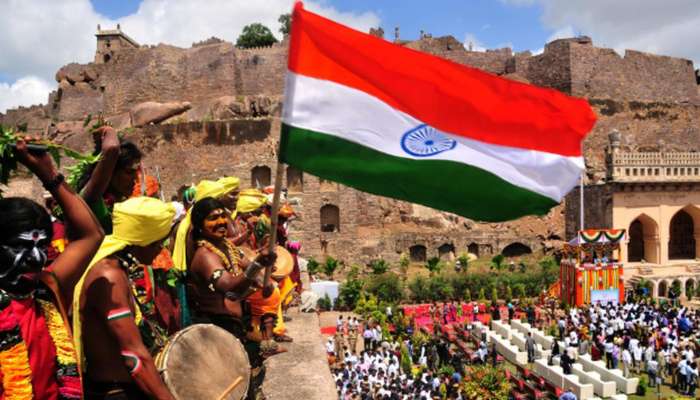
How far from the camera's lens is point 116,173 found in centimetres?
365

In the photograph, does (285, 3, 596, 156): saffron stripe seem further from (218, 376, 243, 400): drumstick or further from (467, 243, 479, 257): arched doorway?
(467, 243, 479, 257): arched doorway

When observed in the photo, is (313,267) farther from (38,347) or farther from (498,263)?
(38,347)

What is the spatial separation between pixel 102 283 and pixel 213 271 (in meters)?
1.22

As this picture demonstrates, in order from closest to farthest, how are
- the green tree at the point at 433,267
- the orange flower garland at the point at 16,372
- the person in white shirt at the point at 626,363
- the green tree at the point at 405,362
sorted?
the orange flower garland at the point at 16,372 < the person in white shirt at the point at 626,363 < the green tree at the point at 405,362 < the green tree at the point at 433,267

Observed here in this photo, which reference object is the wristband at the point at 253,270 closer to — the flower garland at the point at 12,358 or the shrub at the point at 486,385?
the flower garland at the point at 12,358

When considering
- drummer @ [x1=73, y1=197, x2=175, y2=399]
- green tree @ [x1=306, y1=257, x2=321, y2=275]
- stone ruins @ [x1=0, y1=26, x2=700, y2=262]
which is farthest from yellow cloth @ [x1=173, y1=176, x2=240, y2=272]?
stone ruins @ [x1=0, y1=26, x2=700, y2=262]

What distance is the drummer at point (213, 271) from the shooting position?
4004 millimetres

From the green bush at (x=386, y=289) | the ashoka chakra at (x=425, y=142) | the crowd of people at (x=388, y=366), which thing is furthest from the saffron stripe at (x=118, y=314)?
the green bush at (x=386, y=289)

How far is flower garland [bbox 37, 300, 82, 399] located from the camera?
2.42 meters

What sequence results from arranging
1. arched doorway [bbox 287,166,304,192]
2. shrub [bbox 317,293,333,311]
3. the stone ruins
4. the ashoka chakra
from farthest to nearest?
the stone ruins → arched doorway [bbox 287,166,304,192] → shrub [bbox 317,293,333,311] → the ashoka chakra

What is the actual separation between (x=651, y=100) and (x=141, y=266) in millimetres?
45560

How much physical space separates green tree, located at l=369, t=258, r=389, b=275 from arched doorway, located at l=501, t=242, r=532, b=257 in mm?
8211

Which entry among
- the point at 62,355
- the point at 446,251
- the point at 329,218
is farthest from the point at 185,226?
the point at 446,251

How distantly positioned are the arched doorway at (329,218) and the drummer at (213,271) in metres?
28.9
